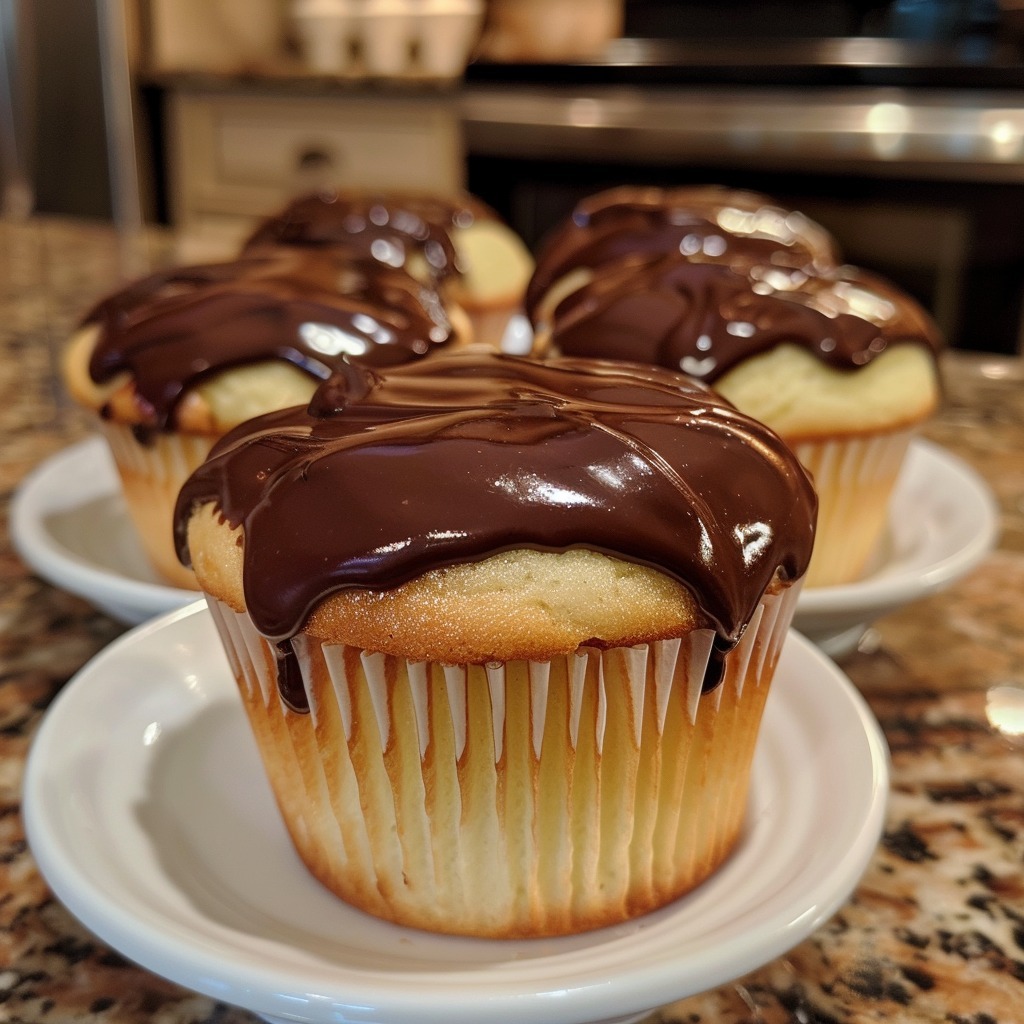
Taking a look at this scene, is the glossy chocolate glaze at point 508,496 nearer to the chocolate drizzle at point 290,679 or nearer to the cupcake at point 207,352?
the chocolate drizzle at point 290,679

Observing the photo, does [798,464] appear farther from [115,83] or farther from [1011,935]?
[115,83]

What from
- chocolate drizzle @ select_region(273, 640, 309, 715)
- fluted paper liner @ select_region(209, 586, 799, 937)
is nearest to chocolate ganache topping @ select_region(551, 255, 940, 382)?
fluted paper liner @ select_region(209, 586, 799, 937)

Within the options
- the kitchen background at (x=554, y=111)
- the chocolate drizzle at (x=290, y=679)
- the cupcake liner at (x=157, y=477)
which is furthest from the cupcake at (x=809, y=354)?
the kitchen background at (x=554, y=111)

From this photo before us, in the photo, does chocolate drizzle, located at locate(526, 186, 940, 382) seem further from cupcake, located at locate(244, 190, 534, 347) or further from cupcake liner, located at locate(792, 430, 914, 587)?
cupcake, located at locate(244, 190, 534, 347)

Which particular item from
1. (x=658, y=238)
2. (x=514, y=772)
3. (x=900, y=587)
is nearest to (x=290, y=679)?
(x=514, y=772)

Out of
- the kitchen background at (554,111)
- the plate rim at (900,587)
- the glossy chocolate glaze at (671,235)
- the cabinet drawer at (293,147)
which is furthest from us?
the cabinet drawer at (293,147)

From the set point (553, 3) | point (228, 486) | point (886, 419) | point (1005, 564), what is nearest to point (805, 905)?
point (228, 486)

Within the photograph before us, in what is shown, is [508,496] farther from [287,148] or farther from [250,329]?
[287,148]
